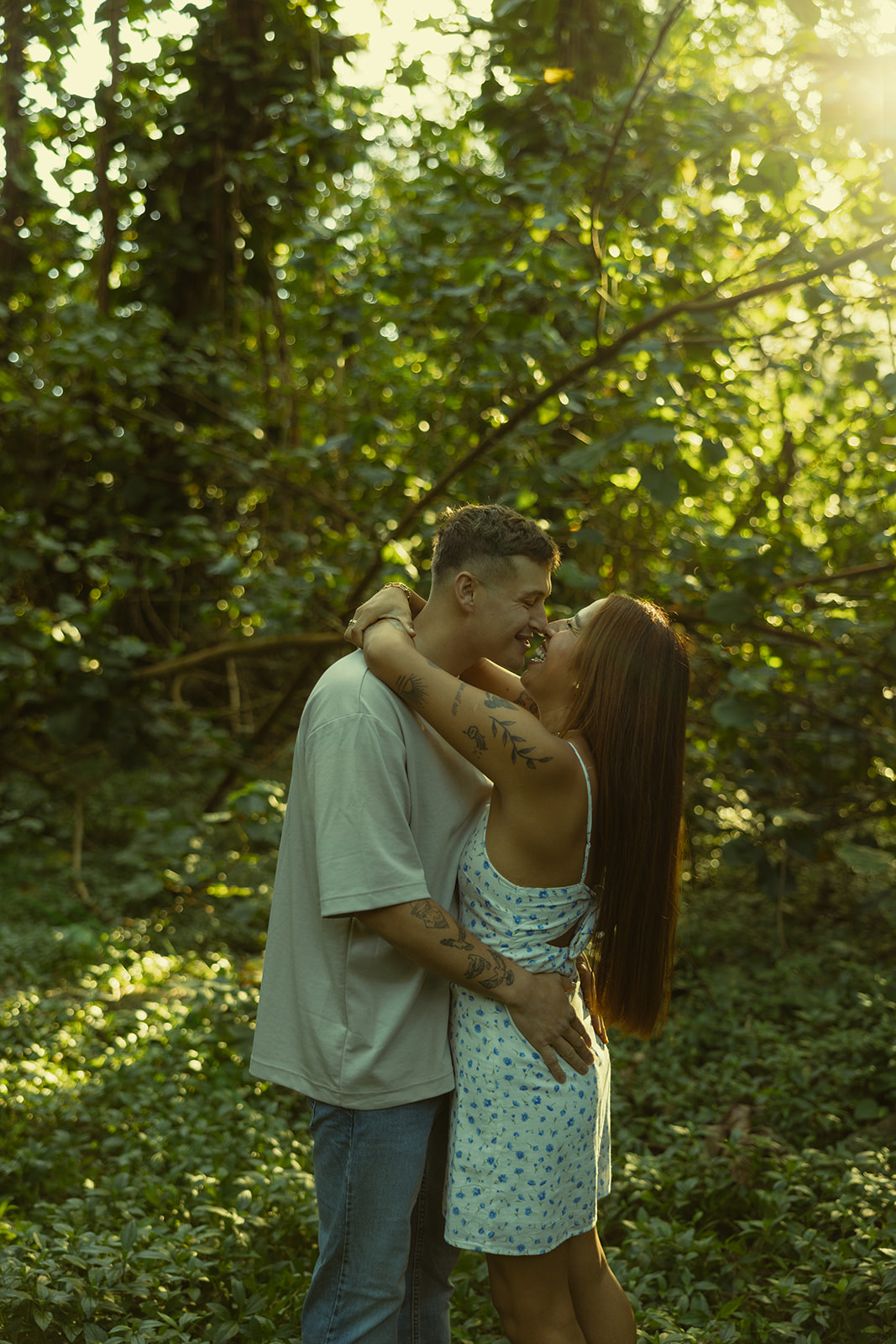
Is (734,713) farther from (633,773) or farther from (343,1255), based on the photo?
(343,1255)

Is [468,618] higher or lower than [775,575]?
lower

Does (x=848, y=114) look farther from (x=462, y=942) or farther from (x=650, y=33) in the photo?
(x=462, y=942)

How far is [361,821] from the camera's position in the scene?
1838mm

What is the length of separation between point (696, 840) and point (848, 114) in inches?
168

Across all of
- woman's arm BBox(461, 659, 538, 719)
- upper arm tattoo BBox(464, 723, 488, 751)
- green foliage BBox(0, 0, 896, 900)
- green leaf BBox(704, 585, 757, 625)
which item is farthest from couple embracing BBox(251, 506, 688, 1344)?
green leaf BBox(704, 585, 757, 625)

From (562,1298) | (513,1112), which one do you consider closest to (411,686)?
(513,1112)

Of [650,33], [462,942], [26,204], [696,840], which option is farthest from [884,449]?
[26,204]

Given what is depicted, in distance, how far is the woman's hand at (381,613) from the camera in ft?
7.18

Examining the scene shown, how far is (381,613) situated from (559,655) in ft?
1.33

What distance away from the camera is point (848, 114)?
428 centimetres

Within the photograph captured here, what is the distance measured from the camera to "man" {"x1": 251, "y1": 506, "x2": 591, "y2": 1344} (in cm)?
185

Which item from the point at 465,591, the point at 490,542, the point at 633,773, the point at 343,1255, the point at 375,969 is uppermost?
the point at 490,542

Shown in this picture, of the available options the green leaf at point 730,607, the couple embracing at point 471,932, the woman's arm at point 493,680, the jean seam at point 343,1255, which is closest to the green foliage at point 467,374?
the green leaf at point 730,607

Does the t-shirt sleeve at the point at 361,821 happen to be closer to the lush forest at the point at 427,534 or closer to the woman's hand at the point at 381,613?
the woman's hand at the point at 381,613
